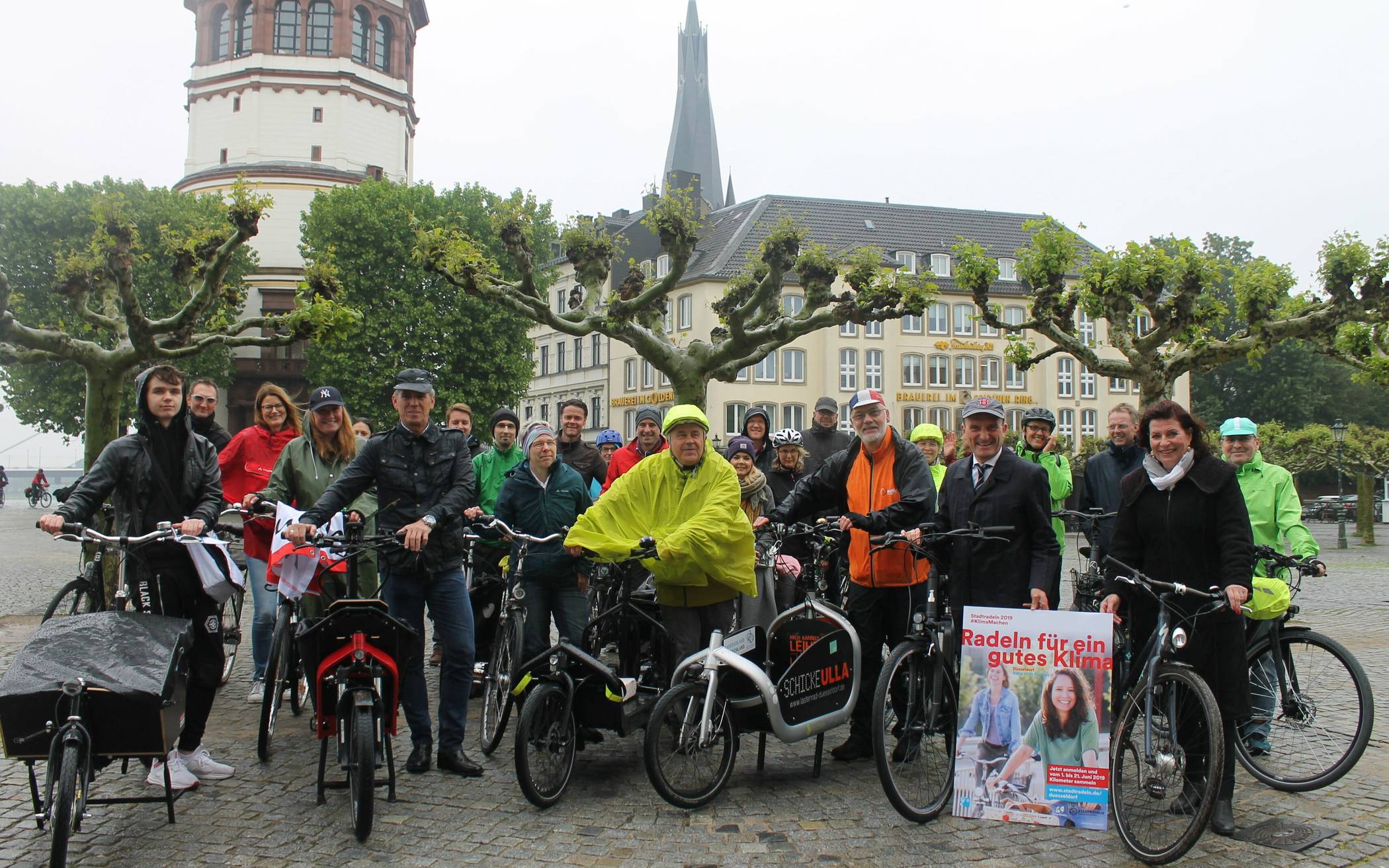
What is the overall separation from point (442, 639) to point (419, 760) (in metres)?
0.66

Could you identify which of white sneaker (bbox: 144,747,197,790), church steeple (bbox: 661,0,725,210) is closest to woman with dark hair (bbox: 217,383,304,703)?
white sneaker (bbox: 144,747,197,790)

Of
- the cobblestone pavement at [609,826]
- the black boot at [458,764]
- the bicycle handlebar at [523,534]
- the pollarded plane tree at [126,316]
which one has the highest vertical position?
the pollarded plane tree at [126,316]

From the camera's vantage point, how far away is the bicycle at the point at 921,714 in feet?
16.9

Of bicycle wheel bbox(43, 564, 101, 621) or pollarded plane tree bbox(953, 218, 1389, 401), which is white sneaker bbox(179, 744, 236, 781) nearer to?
bicycle wheel bbox(43, 564, 101, 621)

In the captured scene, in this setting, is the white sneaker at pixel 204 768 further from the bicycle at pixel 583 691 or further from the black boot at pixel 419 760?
the bicycle at pixel 583 691

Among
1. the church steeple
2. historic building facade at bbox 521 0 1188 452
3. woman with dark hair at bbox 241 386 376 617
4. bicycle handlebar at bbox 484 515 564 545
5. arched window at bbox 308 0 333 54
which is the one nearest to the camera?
bicycle handlebar at bbox 484 515 564 545

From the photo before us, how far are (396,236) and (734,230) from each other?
2205 centimetres

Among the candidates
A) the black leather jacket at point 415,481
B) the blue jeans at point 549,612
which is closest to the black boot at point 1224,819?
the blue jeans at point 549,612

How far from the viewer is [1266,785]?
19.0 ft

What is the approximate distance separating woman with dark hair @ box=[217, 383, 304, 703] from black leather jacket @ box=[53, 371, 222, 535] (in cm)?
198

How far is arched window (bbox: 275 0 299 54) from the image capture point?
186ft

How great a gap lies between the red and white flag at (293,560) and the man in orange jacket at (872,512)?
2.62 meters

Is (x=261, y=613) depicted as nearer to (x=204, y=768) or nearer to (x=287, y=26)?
(x=204, y=768)

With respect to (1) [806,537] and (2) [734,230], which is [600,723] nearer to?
(1) [806,537]
